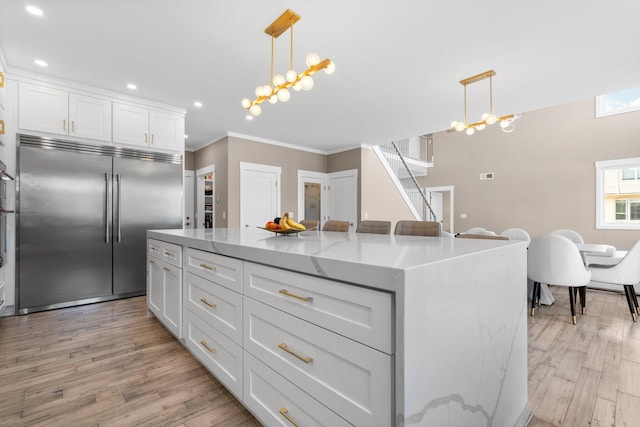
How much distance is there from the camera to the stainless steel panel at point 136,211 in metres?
3.56

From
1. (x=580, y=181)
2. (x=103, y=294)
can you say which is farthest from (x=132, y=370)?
(x=580, y=181)

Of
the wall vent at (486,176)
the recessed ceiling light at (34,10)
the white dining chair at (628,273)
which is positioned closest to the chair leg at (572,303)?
the white dining chair at (628,273)

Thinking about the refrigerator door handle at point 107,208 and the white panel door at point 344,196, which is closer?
the refrigerator door handle at point 107,208

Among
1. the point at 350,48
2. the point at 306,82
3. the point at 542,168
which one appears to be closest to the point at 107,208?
the point at 306,82

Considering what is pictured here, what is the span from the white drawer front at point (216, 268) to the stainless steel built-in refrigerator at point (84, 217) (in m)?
2.21

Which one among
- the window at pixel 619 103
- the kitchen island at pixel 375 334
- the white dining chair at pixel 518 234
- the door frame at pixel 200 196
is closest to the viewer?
the kitchen island at pixel 375 334

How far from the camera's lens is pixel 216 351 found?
165 centimetres

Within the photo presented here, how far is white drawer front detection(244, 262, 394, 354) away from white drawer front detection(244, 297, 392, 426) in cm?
3

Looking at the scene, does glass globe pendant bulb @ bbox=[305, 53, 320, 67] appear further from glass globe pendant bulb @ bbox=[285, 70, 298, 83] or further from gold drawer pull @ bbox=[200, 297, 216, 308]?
gold drawer pull @ bbox=[200, 297, 216, 308]

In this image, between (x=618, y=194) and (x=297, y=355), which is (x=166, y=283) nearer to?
(x=297, y=355)

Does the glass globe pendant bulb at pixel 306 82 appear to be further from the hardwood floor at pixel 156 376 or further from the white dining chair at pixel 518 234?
the white dining chair at pixel 518 234

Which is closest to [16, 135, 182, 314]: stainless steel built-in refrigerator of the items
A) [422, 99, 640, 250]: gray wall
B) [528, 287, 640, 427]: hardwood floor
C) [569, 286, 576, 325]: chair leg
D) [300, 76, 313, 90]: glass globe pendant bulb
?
[300, 76, 313, 90]: glass globe pendant bulb

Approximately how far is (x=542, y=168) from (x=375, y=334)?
23.9 feet

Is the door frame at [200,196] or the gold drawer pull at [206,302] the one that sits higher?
the door frame at [200,196]
